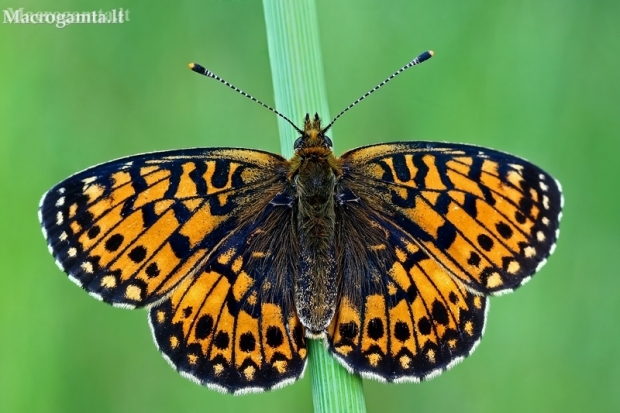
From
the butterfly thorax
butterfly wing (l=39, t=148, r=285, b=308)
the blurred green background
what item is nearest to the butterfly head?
the butterfly thorax

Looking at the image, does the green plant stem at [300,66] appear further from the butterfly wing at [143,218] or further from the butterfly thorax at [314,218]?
the butterfly wing at [143,218]

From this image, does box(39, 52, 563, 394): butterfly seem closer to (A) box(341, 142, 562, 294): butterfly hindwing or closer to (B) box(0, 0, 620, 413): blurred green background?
(A) box(341, 142, 562, 294): butterfly hindwing

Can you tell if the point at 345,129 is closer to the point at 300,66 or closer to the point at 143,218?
the point at 300,66

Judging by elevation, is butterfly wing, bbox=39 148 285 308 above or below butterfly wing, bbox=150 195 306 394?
above

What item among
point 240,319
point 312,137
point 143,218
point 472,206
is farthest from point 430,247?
point 143,218

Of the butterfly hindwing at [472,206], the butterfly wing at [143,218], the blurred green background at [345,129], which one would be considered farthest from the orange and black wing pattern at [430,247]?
the blurred green background at [345,129]

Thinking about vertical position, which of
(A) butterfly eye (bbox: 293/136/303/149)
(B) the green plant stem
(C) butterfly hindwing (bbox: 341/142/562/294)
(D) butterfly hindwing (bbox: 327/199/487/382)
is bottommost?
(D) butterfly hindwing (bbox: 327/199/487/382)

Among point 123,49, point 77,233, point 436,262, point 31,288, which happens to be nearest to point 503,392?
point 436,262
